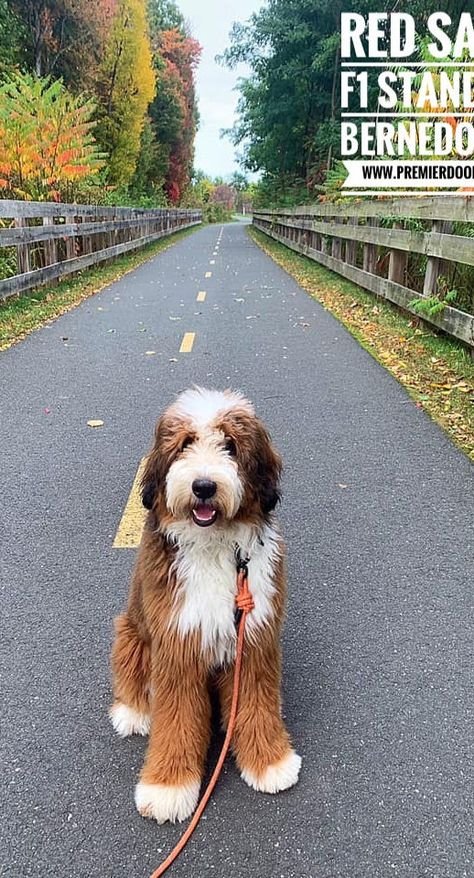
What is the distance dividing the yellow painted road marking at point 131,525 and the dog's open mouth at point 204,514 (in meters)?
1.68

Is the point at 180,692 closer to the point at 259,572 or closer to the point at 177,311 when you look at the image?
the point at 259,572

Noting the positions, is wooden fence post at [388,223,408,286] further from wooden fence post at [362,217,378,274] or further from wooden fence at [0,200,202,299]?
wooden fence at [0,200,202,299]

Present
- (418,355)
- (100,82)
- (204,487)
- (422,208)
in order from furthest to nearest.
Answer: (100,82) → (422,208) → (418,355) → (204,487)

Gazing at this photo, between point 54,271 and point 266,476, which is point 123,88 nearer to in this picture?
point 54,271

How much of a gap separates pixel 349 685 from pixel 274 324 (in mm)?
8276

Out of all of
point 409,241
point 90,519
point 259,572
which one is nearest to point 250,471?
point 259,572

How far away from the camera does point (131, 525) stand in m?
4.14

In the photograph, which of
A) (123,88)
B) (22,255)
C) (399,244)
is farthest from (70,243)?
(123,88)

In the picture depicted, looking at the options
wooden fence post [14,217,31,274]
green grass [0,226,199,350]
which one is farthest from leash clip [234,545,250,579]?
wooden fence post [14,217,31,274]

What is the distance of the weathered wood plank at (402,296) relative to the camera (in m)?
7.44

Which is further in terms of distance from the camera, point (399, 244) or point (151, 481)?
point (399, 244)

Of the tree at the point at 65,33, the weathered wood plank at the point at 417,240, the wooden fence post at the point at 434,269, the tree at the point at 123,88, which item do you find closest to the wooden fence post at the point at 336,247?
the weathered wood plank at the point at 417,240

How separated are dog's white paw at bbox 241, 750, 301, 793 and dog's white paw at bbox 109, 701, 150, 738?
428mm

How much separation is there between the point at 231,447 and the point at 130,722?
1.16 m
